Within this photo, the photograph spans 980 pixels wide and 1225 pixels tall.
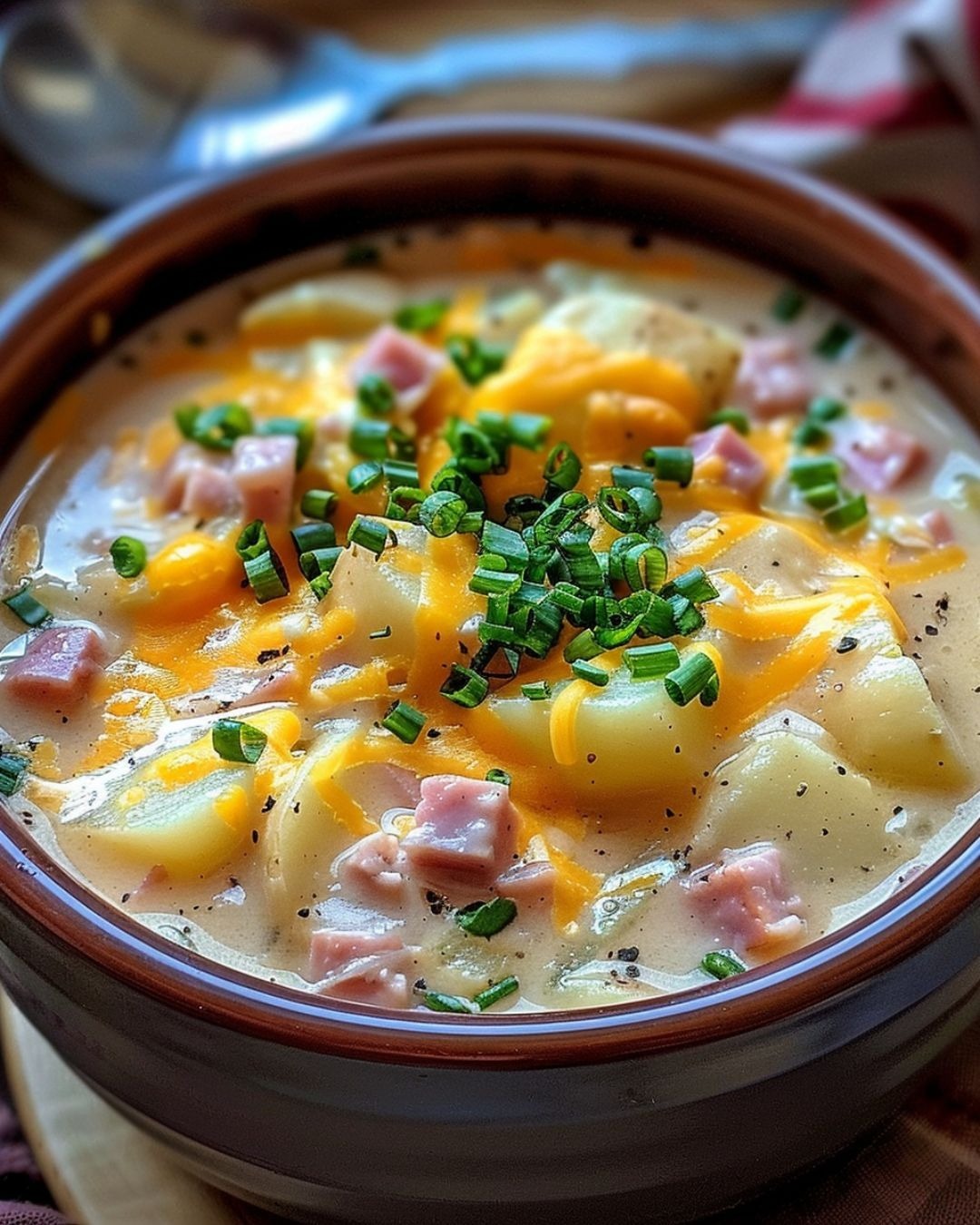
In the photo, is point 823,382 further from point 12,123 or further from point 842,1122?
point 12,123

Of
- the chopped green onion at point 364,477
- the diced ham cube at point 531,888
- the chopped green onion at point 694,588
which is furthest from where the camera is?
the chopped green onion at point 364,477

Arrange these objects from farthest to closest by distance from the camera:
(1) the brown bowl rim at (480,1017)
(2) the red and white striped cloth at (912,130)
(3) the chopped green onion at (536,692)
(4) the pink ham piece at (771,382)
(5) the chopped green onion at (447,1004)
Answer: (2) the red and white striped cloth at (912,130)
(4) the pink ham piece at (771,382)
(3) the chopped green onion at (536,692)
(5) the chopped green onion at (447,1004)
(1) the brown bowl rim at (480,1017)

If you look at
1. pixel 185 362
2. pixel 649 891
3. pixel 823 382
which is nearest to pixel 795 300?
pixel 823 382

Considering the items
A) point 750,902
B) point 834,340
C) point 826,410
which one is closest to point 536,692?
point 750,902

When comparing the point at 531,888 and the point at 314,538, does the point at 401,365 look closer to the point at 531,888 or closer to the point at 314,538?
the point at 314,538

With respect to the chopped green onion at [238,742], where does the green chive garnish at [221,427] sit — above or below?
above

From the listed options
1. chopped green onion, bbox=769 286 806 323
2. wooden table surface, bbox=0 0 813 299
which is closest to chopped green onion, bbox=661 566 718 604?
chopped green onion, bbox=769 286 806 323

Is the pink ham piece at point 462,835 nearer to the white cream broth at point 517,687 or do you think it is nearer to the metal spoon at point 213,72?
the white cream broth at point 517,687

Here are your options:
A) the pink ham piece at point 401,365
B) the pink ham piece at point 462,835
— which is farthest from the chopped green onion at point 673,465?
the pink ham piece at point 462,835

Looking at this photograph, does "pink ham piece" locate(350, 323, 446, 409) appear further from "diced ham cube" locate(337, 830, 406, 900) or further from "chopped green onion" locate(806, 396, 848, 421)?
"diced ham cube" locate(337, 830, 406, 900)
